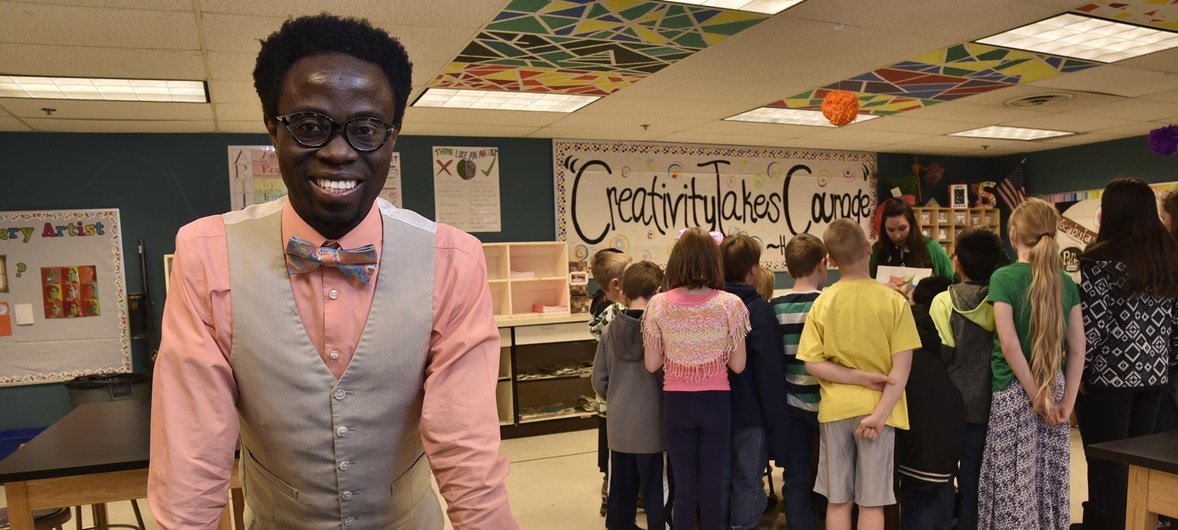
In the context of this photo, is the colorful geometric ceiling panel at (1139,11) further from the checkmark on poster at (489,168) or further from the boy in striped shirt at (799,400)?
the checkmark on poster at (489,168)

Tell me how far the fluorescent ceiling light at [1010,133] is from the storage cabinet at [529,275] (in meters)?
3.57

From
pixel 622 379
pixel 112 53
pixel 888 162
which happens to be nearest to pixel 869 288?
pixel 622 379

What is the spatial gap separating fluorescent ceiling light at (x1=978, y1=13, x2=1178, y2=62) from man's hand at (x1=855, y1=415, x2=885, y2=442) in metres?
1.91

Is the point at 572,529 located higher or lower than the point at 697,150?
lower

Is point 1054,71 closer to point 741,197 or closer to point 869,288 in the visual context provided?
point 869,288

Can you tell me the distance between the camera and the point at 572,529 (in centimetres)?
329

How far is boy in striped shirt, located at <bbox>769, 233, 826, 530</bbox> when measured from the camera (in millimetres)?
2619

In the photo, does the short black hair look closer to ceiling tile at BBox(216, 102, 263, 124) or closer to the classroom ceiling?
the classroom ceiling

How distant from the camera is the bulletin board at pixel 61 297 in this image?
4.64 metres

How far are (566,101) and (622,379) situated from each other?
7.29 ft

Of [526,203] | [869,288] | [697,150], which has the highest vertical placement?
[697,150]

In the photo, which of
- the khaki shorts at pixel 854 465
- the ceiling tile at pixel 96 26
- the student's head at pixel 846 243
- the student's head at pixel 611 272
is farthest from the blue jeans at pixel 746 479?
the ceiling tile at pixel 96 26

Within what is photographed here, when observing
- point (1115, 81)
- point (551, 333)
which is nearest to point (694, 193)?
point (551, 333)

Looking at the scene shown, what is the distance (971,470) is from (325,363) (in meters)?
2.60
